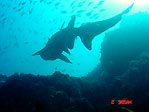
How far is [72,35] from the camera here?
337 inches

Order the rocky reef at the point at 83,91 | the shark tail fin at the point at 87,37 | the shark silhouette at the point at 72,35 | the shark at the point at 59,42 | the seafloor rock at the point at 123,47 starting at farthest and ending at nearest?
the seafloor rock at the point at 123,47 < the rocky reef at the point at 83,91 < the shark at the point at 59,42 < the shark tail fin at the point at 87,37 < the shark silhouette at the point at 72,35

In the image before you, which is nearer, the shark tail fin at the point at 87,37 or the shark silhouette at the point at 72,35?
the shark silhouette at the point at 72,35

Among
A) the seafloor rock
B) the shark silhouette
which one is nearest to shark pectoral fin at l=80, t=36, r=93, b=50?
Result: the shark silhouette

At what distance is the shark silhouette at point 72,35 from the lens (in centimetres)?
774

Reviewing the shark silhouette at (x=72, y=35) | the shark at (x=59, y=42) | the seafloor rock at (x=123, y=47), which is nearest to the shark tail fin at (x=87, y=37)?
the shark silhouette at (x=72, y=35)

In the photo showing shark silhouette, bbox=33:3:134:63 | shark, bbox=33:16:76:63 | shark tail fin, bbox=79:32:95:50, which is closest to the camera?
shark silhouette, bbox=33:3:134:63

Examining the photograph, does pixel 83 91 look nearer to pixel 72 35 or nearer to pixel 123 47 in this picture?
pixel 72 35

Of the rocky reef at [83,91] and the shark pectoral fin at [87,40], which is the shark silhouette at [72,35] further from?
the rocky reef at [83,91]

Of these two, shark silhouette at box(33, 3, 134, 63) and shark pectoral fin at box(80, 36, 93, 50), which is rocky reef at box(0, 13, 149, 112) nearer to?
shark silhouette at box(33, 3, 134, 63)

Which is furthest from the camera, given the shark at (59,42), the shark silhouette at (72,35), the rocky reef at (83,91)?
the rocky reef at (83,91)

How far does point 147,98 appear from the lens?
9820 mm

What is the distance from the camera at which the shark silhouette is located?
7.74 meters

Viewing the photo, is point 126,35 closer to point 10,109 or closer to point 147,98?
point 147,98

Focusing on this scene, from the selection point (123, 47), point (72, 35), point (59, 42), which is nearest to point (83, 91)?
point (59, 42)
